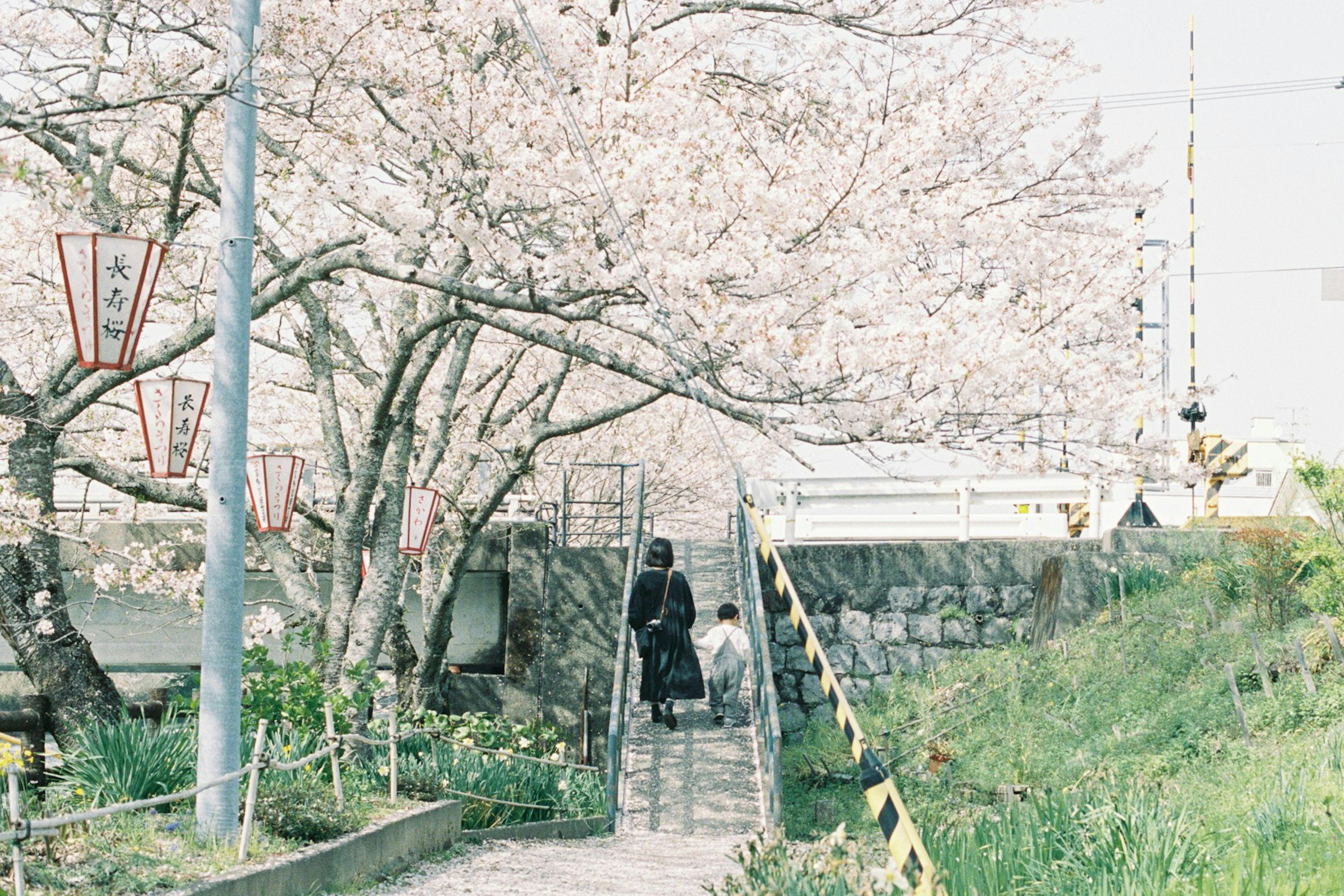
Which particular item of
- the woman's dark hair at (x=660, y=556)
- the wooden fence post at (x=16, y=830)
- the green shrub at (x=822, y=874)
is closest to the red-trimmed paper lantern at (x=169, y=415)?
the woman's dark hair at (x=660, y=556)

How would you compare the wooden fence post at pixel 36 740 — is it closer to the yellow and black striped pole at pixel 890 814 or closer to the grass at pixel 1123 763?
the grass at pixel 1123 763

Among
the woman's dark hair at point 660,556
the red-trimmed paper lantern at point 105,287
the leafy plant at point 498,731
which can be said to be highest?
the red-trimmed paper lantern at point 105,287

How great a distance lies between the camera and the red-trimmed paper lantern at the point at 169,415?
8.77m

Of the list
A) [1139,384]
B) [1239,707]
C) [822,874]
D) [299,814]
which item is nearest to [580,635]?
[1139,384]

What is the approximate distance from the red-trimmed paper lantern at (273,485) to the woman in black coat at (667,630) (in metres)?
3.09

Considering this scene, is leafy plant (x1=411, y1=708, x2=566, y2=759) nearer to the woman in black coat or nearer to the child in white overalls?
the woman in black coat

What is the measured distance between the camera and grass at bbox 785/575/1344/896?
4477 millimetres

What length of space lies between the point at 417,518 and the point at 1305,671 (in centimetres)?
831

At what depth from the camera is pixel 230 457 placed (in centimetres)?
652

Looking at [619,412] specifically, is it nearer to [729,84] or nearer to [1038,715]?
[729,84]

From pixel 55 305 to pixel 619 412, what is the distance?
19.0 ft

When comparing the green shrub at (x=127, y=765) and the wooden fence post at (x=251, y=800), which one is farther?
the green shrub at (x=127, y=765)

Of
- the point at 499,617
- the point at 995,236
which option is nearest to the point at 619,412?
the point at 995,236

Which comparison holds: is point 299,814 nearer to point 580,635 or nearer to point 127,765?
point 127,765
